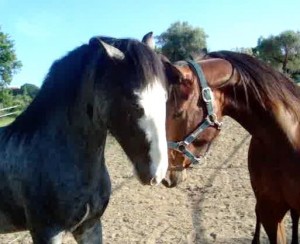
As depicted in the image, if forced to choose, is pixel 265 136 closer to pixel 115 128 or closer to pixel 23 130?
pixel 115 128

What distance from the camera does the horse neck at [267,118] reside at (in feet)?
8.25

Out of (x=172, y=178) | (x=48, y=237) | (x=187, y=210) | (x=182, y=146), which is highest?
(x=182, y=146)

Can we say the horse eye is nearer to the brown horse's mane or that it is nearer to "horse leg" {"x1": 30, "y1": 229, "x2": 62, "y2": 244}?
the brown horse's mane

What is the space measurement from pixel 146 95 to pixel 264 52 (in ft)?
147

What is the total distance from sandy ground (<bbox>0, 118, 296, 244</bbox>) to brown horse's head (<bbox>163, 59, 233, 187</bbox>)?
6.21ft

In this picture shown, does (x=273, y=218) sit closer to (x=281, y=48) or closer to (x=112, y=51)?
(x=112, y=51)

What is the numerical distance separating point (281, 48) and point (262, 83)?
4511 centimetres

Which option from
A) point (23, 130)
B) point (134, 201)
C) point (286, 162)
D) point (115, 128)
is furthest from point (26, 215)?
point (134, 201)

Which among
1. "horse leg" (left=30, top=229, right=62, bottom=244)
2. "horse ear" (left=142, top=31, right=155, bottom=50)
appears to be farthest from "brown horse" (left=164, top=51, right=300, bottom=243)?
"horse leg" (left=30, top=229, right=62, bottom=244)

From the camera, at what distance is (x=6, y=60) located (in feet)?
134

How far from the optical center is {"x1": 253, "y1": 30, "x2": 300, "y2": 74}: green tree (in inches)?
1676

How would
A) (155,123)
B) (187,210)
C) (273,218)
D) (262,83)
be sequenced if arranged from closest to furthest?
(155,123), (262,83), (273,218), (187,210)

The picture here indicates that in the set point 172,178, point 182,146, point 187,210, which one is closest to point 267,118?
point 182,146

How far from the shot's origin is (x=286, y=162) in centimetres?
255
